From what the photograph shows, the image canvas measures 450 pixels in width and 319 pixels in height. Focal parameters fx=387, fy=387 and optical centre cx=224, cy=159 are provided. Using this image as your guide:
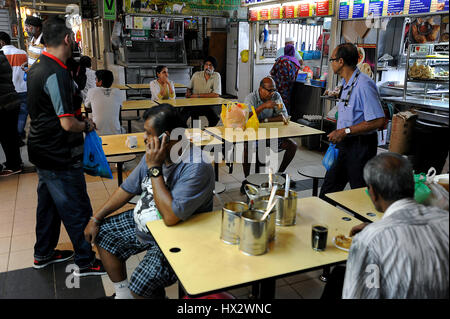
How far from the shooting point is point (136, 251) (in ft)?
8.34

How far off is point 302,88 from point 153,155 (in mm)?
6088

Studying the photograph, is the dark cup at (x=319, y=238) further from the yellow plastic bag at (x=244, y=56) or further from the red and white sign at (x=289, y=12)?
the yellow plastic bag at (x=244, y=56)

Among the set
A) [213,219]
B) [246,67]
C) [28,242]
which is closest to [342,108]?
[213,219]

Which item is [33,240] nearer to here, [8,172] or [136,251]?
[136,251]

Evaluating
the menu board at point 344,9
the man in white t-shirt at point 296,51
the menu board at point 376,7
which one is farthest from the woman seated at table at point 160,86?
the menu board at point 376,7

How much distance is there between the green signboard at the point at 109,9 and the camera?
9.38 metres

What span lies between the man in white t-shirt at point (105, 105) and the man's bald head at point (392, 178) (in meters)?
4.17

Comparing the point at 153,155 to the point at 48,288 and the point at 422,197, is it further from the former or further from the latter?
the point at 48,288

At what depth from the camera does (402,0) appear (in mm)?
5262

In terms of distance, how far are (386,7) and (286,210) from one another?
15.2 feet

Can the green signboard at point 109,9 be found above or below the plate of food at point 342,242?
above

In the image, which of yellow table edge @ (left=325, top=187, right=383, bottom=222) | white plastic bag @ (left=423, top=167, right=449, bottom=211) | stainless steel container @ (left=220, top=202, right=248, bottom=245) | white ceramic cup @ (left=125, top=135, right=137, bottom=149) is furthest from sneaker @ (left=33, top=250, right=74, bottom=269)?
white plastic bag @ (left=423, top=167, right=449, bottom=211)

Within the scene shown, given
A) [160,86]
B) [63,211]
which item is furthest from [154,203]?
[160,86]
